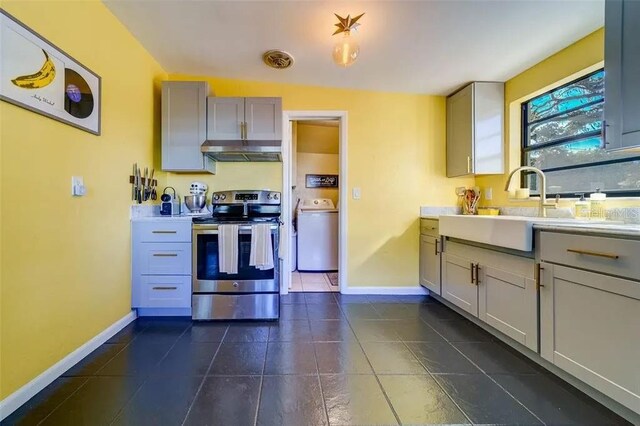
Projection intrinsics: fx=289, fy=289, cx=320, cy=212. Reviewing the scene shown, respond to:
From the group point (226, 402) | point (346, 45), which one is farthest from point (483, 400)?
point (346, 45)

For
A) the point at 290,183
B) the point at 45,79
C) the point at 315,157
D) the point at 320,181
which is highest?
the point at 315,157

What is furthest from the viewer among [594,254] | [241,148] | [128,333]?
[241,148]

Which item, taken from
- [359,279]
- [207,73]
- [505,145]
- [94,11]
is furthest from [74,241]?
[505,145]

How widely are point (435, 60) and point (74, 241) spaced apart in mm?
2923

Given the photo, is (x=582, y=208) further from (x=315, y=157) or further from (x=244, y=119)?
(x=315, y=157)

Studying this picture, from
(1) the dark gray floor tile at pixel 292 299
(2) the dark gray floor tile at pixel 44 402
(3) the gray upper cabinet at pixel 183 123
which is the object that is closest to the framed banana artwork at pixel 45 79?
(3) the gray upper cabinet at pixel 183 123

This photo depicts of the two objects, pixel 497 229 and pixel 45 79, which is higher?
pixel 45 79

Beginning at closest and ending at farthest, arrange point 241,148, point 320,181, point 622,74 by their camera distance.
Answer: point 622,74
point 241,148
point 320,181

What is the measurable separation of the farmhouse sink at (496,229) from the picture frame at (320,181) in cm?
243

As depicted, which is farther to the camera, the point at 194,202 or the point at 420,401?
the point at 194,202

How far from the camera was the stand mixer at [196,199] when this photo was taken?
2773 millimetres

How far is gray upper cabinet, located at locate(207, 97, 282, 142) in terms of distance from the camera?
8.79 ft

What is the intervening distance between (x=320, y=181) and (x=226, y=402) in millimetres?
3670

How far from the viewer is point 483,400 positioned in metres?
1.39
